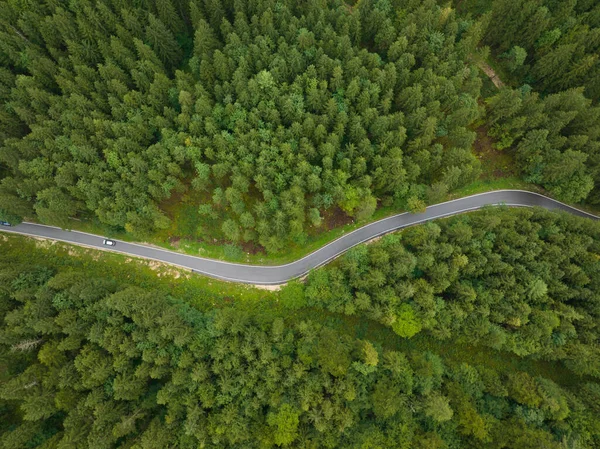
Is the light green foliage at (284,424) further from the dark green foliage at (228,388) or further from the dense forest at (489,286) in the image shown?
the dense forest at (489,286)

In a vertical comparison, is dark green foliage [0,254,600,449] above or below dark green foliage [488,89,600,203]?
below

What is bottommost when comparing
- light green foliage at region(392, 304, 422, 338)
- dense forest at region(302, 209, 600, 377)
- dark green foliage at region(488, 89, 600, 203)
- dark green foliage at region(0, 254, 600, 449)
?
dark green foliage at region(0, 254, 600, 449)

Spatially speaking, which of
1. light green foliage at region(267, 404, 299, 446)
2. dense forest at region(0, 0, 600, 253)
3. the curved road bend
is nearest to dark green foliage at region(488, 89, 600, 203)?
dense forest at region(0, 0, 600, 253)

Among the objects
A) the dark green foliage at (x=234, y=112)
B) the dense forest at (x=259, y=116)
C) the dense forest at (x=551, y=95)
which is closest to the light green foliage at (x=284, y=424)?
the dark green foliage at (x=234, y=112)

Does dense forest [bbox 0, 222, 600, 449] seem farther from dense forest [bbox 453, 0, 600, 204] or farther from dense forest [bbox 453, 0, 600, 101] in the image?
dense forest [bbox 453, 0, 600, 101]

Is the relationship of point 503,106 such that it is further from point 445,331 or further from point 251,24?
point 251,24

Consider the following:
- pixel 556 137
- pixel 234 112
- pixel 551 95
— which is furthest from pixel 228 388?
pixel 551 95

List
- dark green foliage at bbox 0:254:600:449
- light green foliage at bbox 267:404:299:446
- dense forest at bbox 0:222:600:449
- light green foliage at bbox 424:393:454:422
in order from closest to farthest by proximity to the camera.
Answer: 1. light green foliage at bbox 424:393:454:422
2. light green foliage at bbox 267:404:299:446
3. dark green foliage at bbox 0:254:600:449
4. dense forest at bbox 0:222:600:449

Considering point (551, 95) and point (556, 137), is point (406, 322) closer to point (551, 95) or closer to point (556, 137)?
point (556, 137)
